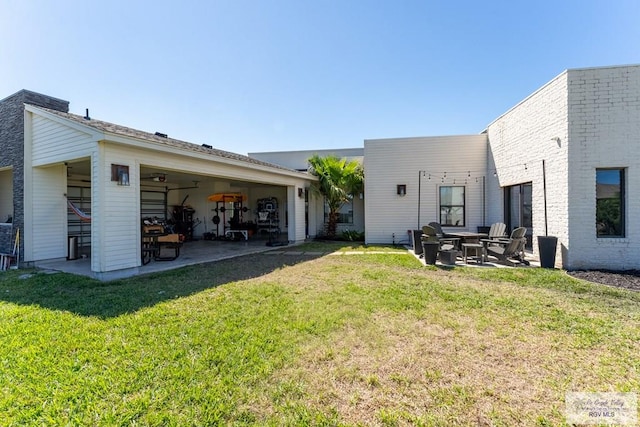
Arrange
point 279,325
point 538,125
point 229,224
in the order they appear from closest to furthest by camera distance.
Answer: point 279,325 → point 538,125 → point 229,224

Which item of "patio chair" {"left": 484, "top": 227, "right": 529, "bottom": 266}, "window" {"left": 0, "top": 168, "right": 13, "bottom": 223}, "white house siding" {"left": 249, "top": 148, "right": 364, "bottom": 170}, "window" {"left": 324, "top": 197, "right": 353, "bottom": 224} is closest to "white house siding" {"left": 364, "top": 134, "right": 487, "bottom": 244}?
"window" {"left": 324, "top": 197, "right": 353, "bottom": 224}

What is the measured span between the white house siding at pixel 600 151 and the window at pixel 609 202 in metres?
0.15

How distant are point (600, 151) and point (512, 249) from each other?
3123mm

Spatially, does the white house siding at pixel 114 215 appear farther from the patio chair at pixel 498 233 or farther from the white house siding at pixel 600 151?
the white house siding at pixel 600 151

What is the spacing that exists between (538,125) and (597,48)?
3329 mm

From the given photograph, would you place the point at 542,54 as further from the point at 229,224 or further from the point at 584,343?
the point at 229,224

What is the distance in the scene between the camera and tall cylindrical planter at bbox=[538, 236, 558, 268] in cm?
718

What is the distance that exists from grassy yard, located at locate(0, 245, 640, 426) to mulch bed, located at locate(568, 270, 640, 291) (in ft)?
2.38

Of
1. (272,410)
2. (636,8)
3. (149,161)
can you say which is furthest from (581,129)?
(149,161)

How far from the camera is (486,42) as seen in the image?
9172mm

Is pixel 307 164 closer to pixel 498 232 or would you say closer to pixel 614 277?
pixel 498 232

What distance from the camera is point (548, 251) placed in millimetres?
7215

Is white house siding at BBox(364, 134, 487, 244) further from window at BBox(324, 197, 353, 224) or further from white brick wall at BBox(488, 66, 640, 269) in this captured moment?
white brick wall at BBox(488, 66, 640, 269)

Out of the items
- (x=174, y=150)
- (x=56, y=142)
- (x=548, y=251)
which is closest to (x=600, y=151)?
(x=548, y=251)
